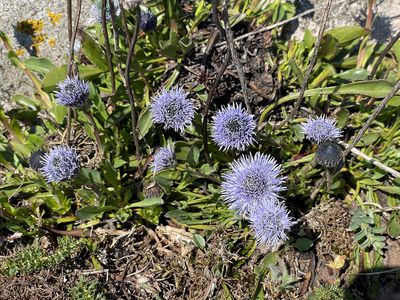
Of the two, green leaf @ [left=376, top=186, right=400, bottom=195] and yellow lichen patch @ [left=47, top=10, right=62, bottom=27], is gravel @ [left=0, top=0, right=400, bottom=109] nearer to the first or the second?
yellow lichen patch @ [left=47, top=10, right=62, bottom=27]

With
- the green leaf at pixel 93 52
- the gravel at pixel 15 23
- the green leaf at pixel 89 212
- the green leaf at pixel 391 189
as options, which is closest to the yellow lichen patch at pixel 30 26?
the gravel at pixel 15 23

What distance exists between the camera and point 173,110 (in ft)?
7.68

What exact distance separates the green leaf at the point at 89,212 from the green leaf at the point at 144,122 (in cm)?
42

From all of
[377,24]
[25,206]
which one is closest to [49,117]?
[25,206]

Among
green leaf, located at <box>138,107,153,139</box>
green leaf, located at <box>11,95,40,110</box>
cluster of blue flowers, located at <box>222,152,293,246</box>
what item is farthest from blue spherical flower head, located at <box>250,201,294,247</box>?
green leaf, located at <box>11,95,40,110</box>

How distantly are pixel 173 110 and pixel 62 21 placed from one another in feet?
4.42

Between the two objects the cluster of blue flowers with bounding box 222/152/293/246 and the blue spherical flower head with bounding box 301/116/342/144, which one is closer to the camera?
the cluster of blue flowers with bounding box 222/152/293/246

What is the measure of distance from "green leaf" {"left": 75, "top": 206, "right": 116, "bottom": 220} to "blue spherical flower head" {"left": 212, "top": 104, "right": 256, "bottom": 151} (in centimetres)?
71

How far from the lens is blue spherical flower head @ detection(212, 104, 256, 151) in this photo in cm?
231

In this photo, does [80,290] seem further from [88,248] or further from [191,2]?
[191,2]

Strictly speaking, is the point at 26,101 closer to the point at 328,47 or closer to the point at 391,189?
the point at 328,47

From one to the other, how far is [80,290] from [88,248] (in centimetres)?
26

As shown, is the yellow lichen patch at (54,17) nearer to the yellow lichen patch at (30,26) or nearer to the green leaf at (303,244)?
the yellow lichen patch at (30,26)

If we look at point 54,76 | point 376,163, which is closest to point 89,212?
point 54,76
